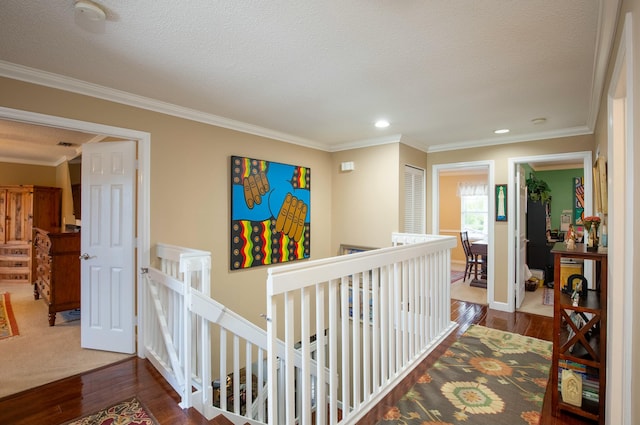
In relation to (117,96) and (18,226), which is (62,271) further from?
(18,226)

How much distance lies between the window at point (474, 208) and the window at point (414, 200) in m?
3.80

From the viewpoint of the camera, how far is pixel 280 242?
396 centimetres

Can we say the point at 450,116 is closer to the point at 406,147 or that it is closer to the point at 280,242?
the point at 406,147

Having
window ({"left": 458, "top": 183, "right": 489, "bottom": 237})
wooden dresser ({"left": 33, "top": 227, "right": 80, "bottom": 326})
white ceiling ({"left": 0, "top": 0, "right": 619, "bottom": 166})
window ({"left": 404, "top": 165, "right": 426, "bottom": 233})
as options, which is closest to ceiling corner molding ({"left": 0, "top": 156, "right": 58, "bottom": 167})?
wooden dresser ({"left": 33, "top": 227, "right": 80, "bottom": 326})

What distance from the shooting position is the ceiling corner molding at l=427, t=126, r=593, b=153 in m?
3.66

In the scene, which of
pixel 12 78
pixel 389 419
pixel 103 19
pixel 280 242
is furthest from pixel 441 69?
pixel 12 78

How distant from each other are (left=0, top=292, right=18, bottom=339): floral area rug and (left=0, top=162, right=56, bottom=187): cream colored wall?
2645 mm

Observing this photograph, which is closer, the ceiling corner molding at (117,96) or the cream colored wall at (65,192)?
the ceiling corner molding at (117,96)

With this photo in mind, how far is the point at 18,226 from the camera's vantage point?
5.81 meters

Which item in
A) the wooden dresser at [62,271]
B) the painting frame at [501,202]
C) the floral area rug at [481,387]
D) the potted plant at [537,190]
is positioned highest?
the potted plant at [537,190]

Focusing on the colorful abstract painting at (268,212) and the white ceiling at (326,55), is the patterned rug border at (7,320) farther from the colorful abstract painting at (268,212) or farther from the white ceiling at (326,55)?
the white ceiling at (326,55)

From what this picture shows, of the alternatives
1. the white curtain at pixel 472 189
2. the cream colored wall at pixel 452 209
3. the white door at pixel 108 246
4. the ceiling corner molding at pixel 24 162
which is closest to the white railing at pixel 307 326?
the white door at pixel 108 246

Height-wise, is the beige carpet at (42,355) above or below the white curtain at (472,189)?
below

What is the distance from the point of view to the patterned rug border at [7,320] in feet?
11.0
